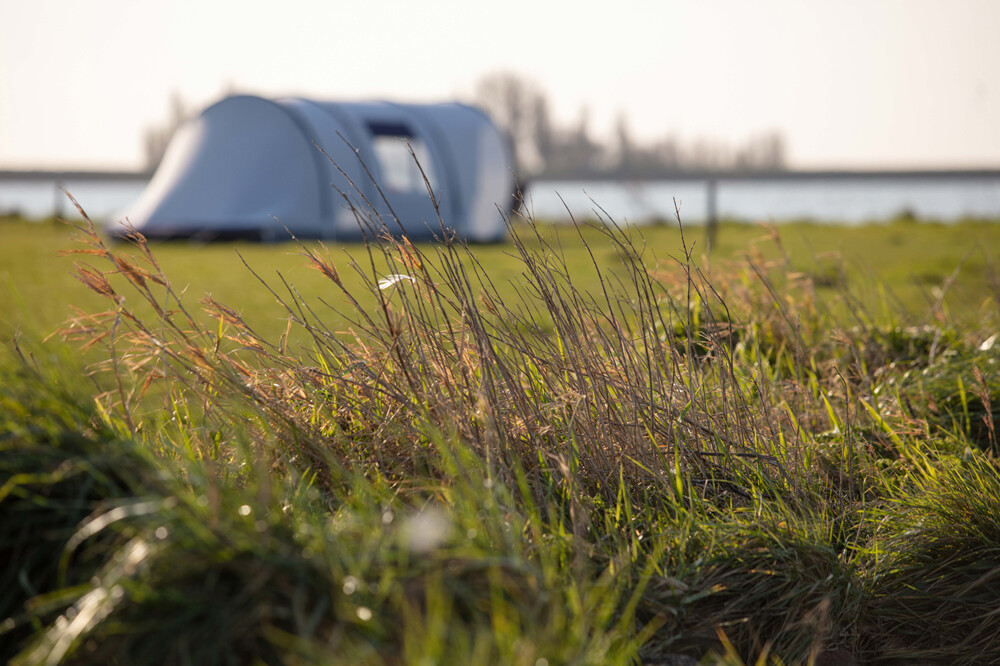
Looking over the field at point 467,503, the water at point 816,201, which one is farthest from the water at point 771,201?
the field at point 467,503

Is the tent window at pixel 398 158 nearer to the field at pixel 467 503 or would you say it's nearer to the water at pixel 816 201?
the water at pixel 816 201

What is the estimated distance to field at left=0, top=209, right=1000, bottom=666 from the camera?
4.17ft

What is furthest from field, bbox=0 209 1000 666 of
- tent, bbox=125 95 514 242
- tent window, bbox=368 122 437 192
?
tent window, bbox=368 122 437 192

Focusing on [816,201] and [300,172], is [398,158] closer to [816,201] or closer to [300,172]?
[300,172]

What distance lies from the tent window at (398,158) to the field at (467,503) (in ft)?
33.7

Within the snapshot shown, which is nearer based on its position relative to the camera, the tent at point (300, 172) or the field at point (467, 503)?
the field at point (467, 503)

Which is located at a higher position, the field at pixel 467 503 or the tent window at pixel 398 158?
the field at pixel 467 503

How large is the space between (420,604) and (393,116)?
1222 centimetres

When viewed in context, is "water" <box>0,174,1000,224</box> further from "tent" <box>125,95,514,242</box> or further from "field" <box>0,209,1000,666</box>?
"field" <box>0,209,1000,666</box>

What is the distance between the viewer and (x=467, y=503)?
153cm

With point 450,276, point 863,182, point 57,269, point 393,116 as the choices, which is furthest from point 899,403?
point 863,182

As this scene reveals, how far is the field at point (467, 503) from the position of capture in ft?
4.17

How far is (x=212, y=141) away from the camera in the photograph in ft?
40.4

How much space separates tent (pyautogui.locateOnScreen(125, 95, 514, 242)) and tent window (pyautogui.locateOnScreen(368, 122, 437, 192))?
1.2 inches
